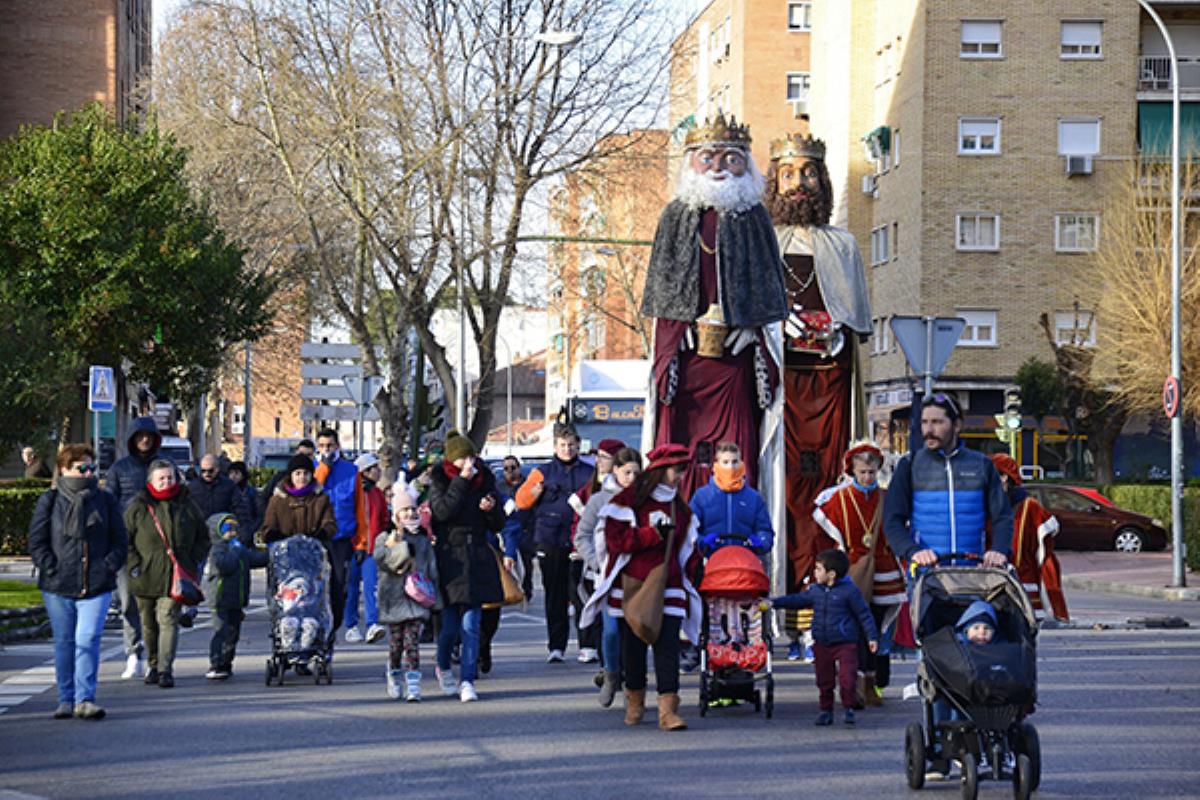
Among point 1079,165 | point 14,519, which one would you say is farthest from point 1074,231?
point 14,519

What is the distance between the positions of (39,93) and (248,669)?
46.5 metres

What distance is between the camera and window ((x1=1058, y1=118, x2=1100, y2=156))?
56.0 metres

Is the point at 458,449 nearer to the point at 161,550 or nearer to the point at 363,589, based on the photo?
the point at 161,550

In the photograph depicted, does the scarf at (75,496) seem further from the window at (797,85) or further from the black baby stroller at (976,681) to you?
the window at (797,85)

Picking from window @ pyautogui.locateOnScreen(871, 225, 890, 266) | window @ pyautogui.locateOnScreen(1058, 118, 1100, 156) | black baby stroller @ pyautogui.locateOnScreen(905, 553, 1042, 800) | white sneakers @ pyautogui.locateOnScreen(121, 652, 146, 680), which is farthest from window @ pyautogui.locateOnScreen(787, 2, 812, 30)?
black baby stroller @ pyautogui.locateOnScreen(905, 553, 1042, 800)

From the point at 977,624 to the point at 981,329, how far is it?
155ft

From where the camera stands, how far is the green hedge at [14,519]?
114 ft

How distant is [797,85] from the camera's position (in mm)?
80062

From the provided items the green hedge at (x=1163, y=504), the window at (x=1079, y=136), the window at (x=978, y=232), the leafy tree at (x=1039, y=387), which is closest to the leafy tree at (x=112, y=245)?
the green hedge at (x=1163, y=504)

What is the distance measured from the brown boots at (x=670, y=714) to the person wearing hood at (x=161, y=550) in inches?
173

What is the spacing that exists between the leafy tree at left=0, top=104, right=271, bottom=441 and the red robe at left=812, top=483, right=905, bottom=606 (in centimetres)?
2729

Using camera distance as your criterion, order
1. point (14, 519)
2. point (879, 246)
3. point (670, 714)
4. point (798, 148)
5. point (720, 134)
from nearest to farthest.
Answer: point (670, 714) < point (720, 134) < point (798, 148) < point (14, 519) < point (879, 246)

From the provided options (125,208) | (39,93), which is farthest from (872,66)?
(125,208)

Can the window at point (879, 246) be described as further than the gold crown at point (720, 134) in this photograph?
Yes
